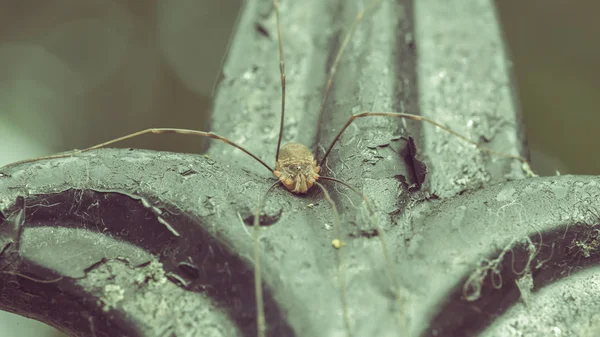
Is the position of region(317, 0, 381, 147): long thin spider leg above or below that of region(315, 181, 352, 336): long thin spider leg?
above

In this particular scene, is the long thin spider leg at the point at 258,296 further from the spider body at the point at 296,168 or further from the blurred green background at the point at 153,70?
the blurred green background at the point at 153,70

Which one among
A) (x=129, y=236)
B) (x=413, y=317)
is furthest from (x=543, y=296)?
(x=129, y=236)

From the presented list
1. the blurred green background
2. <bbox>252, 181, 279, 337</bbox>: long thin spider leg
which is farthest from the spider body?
the blurred green background

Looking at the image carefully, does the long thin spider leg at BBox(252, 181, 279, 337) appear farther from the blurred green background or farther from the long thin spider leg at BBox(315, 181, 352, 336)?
the blurred green background

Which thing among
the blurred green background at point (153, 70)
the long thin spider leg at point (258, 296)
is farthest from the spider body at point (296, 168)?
the blurred green background at point (153, 70)

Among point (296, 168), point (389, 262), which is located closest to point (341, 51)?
point (296, 168)

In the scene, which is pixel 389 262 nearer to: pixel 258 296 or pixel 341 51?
Answer: pixel 258 296

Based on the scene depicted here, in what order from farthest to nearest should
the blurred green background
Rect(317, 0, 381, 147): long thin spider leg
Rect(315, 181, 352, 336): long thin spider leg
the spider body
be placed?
the blurred green background < Rect(317, 0, 381, 147): long thin spider leg < the spider body < Rect(315, 181, 352, 336): long thin spider leg
